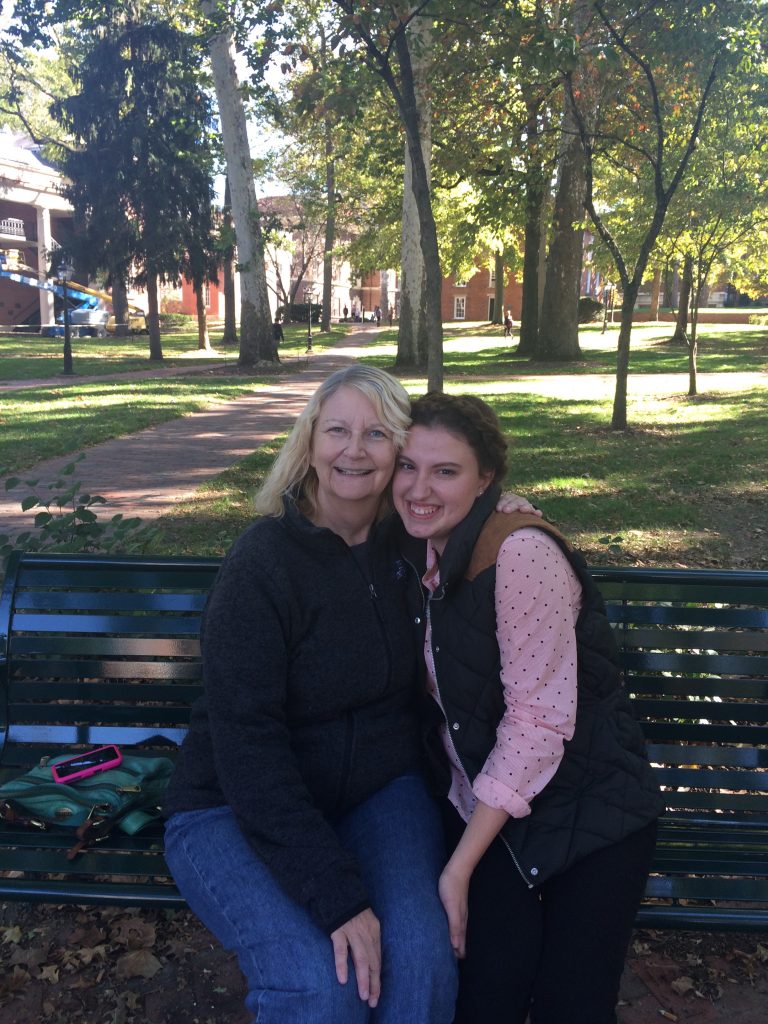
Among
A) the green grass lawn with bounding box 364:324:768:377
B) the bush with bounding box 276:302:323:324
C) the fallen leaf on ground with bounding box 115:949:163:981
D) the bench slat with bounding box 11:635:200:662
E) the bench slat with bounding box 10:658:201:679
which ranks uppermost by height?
the bush with bounding box 276:302:323:324

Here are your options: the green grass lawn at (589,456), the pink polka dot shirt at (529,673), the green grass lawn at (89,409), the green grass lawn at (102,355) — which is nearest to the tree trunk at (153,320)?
the green grass lawn at (102,355)

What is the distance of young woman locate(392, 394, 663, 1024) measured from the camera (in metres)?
2.06

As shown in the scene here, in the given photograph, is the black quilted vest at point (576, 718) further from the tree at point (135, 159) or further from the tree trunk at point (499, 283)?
the tree trunk at point (499, 283)

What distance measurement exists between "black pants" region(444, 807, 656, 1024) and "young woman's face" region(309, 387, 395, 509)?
961 mm

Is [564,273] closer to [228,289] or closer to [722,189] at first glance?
[722,189]

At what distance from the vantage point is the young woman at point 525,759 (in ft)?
6.75

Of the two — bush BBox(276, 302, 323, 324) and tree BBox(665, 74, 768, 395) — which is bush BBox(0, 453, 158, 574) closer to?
tree BBox(665, 74, 768, 395)

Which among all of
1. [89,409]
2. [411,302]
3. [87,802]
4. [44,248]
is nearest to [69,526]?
[87,802]

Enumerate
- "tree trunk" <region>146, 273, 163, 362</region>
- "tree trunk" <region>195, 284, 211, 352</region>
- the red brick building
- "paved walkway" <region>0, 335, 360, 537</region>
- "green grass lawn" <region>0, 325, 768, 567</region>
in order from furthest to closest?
the red brick building, "tree trunk" <region>195, 284, 211, 352</region>, "tree trunk" <region>146, 273, 163, 362</region>, "paved walkway" <region>0, 335, 360, 537</region>, "green grass lawn" <region>0, 325, 768, 567</region>

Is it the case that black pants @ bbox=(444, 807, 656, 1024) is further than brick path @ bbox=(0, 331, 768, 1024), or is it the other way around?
brick path @ bbox=(0, 331, 768, 1024)

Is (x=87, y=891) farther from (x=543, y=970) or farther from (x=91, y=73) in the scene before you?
(x=91, y=73)

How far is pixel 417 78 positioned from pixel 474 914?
8.99 meters

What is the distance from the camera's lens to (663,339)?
33.5 metres

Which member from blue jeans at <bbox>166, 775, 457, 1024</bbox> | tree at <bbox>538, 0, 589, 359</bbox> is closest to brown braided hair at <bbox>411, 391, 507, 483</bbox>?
blue jeans at <bbox>166, 775, 457, 1024</bbox>
